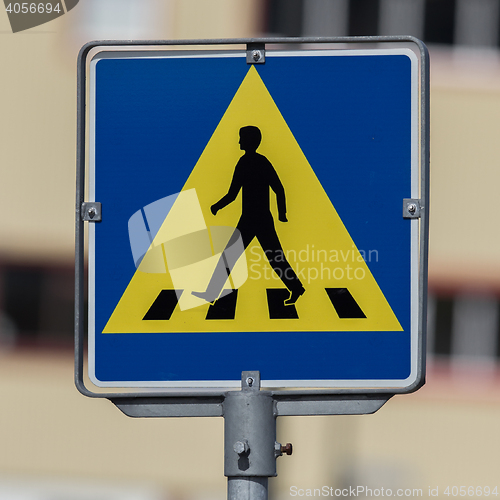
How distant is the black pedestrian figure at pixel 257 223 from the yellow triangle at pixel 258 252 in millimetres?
13

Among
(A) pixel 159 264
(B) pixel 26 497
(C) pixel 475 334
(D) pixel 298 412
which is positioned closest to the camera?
(D) pixel 298 412

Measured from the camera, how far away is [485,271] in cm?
688

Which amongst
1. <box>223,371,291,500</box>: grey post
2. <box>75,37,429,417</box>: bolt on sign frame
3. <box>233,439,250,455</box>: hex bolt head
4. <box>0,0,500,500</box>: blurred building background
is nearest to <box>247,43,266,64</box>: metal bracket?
<box>75,37,429,417</box>: bolt on sign frame

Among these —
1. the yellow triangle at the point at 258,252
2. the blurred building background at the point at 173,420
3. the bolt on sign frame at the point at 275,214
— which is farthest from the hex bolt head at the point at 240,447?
the blurred building background at the point at 173,420

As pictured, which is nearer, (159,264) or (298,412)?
(298,412)

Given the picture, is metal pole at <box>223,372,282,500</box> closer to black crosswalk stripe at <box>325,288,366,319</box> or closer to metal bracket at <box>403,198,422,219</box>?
black crosswalk stripe at <box>325,288,366,319</box>

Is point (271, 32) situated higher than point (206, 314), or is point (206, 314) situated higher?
point (271, 32)

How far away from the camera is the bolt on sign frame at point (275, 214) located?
64.6 inches

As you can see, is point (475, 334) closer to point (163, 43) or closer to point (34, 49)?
point (34, 49)

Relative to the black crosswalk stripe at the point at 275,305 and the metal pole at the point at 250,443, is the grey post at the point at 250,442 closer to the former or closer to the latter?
the metal pole at the point at 250,443

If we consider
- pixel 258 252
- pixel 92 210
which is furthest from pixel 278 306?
pixel 92 210

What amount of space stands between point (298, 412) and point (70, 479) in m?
5.68

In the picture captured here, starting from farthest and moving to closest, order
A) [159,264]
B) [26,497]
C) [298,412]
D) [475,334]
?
1. [475,334]
2. [26,497]
3. [159,264]
4. [298,412]

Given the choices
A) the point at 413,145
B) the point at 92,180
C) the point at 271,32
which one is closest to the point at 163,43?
the point at 92,180
